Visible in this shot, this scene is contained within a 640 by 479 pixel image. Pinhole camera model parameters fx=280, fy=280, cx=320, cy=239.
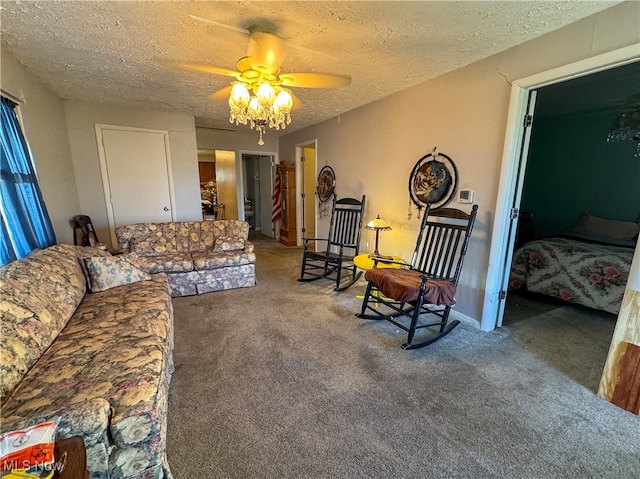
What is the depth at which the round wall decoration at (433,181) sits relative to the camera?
2721 mm

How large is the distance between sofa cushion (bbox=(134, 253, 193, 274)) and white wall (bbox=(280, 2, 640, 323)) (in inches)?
92.6

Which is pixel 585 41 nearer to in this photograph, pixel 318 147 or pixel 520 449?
pixel 520 449

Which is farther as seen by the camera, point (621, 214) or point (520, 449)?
point (621, 214)

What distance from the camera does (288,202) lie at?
5789mm

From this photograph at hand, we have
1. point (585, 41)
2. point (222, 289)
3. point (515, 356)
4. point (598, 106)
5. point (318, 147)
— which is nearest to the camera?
point (585, 41)

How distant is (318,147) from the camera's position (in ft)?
15.6

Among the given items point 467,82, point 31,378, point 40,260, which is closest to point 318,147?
point 467,82

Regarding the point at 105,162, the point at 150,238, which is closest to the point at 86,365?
the point at 150,238

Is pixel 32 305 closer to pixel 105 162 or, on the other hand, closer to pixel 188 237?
pixel 188 237

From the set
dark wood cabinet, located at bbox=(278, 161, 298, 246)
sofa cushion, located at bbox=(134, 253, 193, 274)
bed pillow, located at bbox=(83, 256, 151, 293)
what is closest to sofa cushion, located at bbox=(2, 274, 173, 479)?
bed pillow, located at bbox=(83, 256, 151, 293)

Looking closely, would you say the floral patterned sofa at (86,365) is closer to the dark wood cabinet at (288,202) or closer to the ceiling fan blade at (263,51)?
the ceiling fan blade at (263,51)

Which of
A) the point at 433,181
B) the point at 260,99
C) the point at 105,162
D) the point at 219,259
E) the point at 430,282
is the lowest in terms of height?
the point at 219,259

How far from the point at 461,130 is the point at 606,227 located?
3050mm

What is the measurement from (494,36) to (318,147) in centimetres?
303
